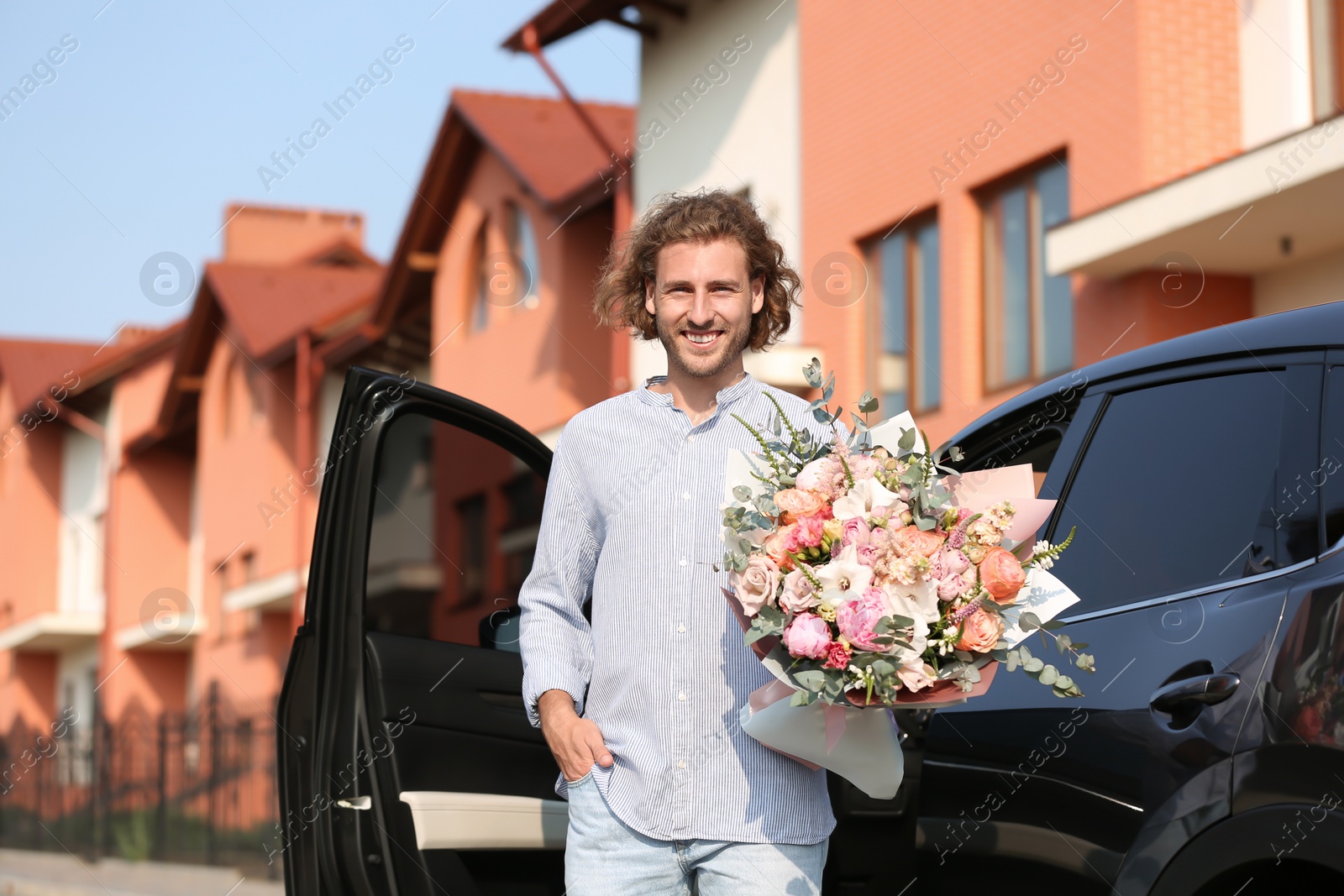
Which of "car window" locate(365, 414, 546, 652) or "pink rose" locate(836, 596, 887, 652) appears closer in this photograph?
"pink rose" locate(836, 596, 887, 652)

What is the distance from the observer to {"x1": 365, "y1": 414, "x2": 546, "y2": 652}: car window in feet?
83.6

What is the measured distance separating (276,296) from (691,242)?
1129 inches

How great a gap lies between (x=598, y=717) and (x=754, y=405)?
737 mm

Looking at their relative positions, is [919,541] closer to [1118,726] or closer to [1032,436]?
[1118,726]

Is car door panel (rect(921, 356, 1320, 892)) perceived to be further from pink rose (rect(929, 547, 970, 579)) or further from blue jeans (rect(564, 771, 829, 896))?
blue jeans (rect(564, 771, 829, 896))

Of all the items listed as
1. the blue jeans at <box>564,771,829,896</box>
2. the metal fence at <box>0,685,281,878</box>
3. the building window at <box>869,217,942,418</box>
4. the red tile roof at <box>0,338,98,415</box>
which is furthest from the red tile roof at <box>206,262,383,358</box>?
the blue jeans at <box>564,771,829,896</box>

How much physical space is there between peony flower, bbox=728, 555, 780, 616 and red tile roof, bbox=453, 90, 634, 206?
57.4 ft

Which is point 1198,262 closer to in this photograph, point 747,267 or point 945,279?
point 945,279

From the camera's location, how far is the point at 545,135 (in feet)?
75.2

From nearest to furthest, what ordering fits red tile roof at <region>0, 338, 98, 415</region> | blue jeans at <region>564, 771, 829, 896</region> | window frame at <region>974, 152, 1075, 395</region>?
blue jeans at <region>564, 771, 829, 896</region>
window frame at <region>974, 152, 1075, 395</region>
red tile roof at <region>0, 338, 98, 415</region>

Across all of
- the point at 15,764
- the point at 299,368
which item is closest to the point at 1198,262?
the point at 299,368

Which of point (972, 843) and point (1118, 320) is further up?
point (1118, 320)

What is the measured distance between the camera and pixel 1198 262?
1139 centimetres

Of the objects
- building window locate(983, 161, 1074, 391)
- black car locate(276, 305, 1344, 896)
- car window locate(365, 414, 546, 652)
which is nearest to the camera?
black car locate(276, 305, 1344, 896)
